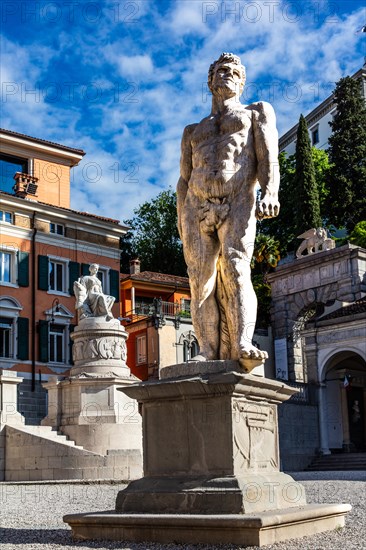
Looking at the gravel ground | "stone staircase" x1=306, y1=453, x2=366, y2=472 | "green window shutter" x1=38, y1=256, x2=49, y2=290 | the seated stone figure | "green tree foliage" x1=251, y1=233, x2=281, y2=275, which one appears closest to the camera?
the gravel ground

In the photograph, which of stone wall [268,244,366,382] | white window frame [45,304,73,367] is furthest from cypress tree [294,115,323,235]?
white window frame [45,304,73,367]

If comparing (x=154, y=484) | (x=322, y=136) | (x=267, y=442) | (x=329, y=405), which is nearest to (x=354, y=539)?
(x=267, y=442)

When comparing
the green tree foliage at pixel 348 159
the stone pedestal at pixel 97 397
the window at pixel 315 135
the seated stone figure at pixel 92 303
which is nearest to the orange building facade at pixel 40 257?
the seated stone figure at pixel 92 303

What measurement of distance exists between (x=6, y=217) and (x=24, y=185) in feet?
10.3

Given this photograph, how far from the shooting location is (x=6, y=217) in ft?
134

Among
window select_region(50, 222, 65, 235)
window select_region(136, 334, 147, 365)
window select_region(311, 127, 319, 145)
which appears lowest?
window select_region(136, 334, 147, 365)

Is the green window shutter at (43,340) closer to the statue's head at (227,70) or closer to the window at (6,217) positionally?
the window at (6,217)

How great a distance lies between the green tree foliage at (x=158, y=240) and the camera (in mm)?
64688

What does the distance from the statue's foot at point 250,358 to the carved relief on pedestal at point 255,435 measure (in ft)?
→ 1.11

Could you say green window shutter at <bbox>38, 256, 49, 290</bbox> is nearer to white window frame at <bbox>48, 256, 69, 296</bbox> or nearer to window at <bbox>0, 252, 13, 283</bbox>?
white window frame at <bbox>48, 256, 69, 296</bbox>

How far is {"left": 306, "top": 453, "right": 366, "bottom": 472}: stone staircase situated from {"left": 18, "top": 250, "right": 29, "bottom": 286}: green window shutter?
17.1 metres

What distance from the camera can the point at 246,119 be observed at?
7.76 m

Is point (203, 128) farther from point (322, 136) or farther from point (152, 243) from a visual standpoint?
point (322, 136)

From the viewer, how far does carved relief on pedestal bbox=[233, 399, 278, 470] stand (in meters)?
6.64
